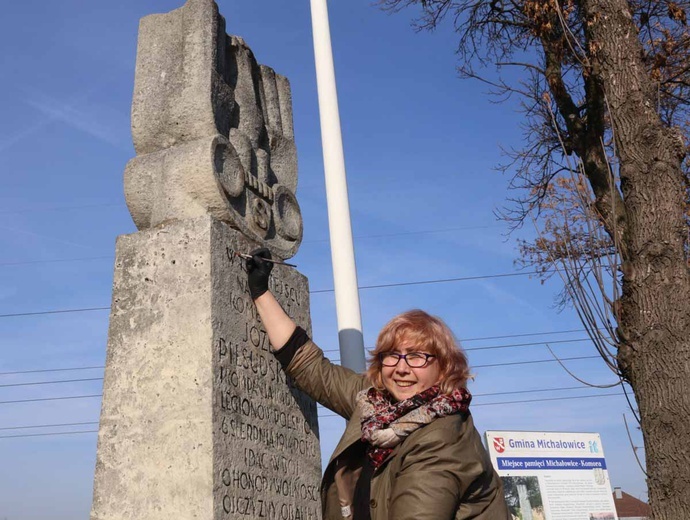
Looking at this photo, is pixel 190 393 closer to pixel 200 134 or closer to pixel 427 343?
pixel 427 343

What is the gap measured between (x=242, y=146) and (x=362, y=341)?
6.46ft

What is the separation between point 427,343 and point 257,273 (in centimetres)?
108

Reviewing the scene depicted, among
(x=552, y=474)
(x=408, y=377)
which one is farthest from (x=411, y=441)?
(x=552, y=474)

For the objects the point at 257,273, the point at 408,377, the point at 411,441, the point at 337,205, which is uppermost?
the point at 337,205

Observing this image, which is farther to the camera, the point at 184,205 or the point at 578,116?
the point at 578,116

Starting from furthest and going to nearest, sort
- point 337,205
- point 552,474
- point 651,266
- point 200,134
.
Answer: point 552,474 < point 651,266 < point 337,205 < point 200,134

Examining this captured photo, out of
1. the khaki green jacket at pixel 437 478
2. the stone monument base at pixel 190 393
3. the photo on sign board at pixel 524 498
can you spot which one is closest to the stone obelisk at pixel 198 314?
the stone monument base at pixel 190 393

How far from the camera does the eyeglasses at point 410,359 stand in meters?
2.53

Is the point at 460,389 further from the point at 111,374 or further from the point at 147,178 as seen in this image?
the point at 147,178

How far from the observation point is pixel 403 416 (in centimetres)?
232

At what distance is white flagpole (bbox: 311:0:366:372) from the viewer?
524cm

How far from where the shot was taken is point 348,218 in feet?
18.4

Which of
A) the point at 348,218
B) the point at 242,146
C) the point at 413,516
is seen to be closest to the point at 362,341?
the point at 348,218

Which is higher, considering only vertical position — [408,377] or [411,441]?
[408,377]
